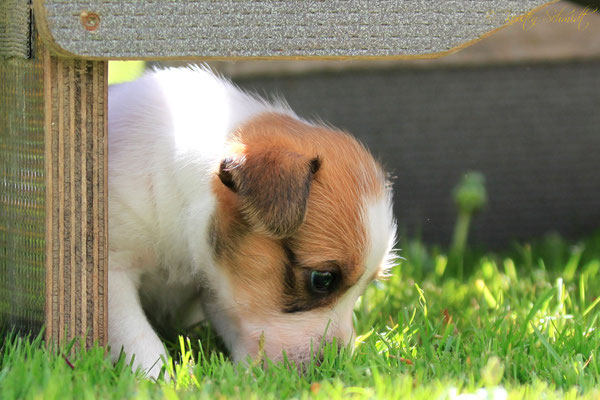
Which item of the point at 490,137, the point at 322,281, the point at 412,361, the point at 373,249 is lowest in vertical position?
the point at 412,361

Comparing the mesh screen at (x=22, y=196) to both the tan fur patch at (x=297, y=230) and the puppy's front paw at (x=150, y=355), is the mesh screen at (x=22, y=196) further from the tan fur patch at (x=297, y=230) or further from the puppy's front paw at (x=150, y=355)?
the tan fur patch at (x=297, y=230)

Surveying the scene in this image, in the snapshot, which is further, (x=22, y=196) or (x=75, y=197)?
(x=22, y=196)

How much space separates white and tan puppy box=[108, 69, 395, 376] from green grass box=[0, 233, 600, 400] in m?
0.17

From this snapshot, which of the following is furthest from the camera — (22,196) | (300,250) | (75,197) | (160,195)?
(160,195)

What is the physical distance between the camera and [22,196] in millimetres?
2600

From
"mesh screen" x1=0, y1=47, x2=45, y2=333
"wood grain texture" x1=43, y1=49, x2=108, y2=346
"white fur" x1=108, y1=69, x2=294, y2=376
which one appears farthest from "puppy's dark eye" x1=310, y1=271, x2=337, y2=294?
"mesh screen" x1=0, y1=47, x2=45, y2=333

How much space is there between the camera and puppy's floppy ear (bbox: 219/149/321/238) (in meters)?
2.50

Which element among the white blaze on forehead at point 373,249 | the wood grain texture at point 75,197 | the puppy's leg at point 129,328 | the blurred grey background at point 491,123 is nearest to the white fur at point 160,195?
the puppy's leg at point 129,328

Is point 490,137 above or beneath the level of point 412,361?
above

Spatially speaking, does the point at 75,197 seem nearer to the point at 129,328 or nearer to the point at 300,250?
the point at 129,328

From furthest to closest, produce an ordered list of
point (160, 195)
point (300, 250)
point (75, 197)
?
point (160, 195) → point (300, 250) → point (75, 197)

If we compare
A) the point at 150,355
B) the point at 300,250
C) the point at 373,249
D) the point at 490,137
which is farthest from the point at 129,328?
the point at 490,137

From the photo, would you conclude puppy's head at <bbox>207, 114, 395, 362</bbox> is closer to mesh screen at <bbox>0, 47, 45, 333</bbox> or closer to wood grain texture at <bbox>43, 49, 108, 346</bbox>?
wood grain texture at <bbox>43, 49, 108, 346</bbox>

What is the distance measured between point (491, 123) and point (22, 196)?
367cm
